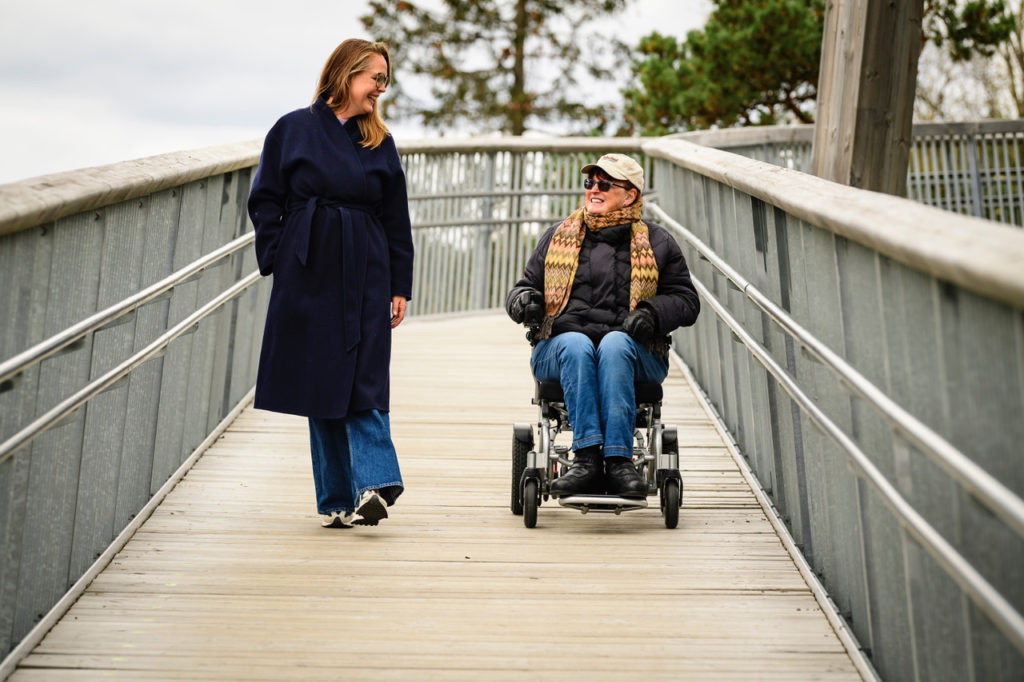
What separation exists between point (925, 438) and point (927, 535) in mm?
230

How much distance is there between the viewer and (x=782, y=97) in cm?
2109

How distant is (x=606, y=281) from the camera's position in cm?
503

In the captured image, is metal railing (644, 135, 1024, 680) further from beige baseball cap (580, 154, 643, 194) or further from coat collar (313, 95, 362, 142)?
coat collar (313, 95, 362, 142)

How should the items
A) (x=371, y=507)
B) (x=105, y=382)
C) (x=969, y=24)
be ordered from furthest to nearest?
(x=969, y=24), (x=371, y=507), (x=105, y=382)

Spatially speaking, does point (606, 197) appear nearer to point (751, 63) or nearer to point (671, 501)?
point (671, 501)

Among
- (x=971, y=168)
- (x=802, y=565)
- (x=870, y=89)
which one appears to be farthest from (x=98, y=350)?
(x=971, y=168)

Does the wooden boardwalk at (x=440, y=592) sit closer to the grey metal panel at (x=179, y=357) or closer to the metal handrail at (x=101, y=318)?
the grey metal panel at (x=179, y=357)

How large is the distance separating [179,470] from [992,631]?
12.1 feet

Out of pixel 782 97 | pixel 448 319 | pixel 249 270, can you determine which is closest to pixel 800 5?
pixel 782 97

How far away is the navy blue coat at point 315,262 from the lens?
4594mm

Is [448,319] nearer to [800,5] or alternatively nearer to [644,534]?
[644,534]

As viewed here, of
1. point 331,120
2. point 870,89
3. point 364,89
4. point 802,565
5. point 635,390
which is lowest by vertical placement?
point 802,565

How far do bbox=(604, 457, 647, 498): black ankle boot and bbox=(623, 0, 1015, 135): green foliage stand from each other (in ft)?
53.3

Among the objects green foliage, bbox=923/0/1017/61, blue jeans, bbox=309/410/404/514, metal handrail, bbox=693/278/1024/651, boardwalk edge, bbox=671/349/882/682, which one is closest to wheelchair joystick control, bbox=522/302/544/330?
blue jeans, bbox=309/410/404/514
